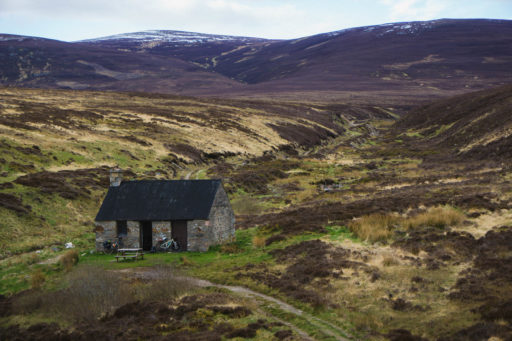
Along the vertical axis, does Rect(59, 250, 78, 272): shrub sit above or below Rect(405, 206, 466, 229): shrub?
below

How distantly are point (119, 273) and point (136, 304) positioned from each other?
512 cm

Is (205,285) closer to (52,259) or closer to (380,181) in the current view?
(52,259)

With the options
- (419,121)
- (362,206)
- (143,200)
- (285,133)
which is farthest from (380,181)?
(419,121)

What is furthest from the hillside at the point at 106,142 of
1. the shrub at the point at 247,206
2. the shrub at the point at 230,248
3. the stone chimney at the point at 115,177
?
the shrub at the point at 247,206

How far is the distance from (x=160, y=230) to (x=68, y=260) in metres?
5.98

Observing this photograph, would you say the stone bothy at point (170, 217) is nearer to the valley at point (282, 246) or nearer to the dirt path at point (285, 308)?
the valley at point (282, 246)

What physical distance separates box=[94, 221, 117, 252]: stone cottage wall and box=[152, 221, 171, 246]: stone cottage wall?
264cm

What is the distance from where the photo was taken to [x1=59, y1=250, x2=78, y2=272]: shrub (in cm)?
2596

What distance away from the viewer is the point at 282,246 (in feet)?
93.3

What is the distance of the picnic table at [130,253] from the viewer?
1110 inches

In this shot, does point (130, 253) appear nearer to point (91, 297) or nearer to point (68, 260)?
point (68, 260)

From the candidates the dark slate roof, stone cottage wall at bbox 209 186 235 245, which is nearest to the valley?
stone cottage wall at bbox 209 186 235 245

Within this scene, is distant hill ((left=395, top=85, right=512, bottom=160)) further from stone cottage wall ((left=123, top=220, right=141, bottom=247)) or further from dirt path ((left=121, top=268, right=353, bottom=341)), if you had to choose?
dirt path ((left=121, top=268, right=353, bottom=341))

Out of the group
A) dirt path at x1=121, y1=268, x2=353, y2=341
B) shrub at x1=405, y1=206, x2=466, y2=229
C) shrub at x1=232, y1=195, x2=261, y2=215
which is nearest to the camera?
dirt path at x1=121, y1=268, x2=353, y2=341
